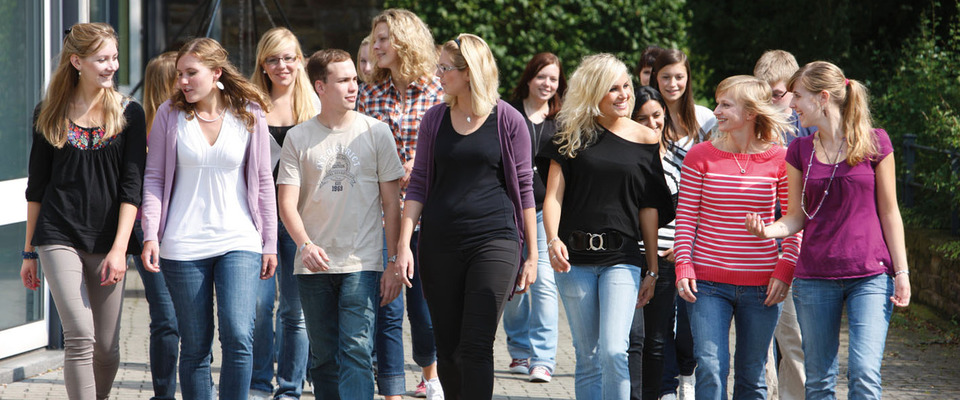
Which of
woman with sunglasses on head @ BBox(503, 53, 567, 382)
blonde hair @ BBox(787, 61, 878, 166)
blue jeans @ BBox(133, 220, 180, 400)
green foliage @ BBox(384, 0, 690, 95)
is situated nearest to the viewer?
blonde hair @ BBox(787, 61, 878, 166)

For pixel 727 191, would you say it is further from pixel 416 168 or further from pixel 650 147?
pixel 416 168

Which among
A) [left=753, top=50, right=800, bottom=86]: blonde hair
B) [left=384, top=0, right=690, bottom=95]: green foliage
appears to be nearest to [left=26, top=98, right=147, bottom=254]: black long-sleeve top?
[left=753, top=50, right=800, bottom=86]: blonde hair

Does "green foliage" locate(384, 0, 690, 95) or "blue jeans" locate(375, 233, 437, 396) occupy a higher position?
"green foliage" locate(384, 0, 690, 95)

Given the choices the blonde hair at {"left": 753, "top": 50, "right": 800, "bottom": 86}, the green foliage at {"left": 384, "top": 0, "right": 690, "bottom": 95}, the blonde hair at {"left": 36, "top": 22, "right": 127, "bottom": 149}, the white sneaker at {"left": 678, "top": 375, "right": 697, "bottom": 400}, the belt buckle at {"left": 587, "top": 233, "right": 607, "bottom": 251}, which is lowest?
the white sneaker at {"left": 678, "top": 375, "right": 697, "bottom": 400}

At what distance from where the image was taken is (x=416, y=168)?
475 centimetres

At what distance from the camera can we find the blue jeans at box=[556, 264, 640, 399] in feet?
15.2

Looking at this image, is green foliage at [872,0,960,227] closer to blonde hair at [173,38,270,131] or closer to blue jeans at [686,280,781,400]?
blue jeans at [686,280,781,400]

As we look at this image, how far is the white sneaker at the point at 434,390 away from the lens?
18.6 feet

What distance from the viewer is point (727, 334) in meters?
4.61

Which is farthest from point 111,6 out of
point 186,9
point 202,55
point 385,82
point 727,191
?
point 727,191

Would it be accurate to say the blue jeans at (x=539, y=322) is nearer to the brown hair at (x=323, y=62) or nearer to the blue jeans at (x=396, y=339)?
the blue jeans at (x=396, y=339)

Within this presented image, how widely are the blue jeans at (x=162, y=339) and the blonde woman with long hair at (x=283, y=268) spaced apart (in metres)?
0.44

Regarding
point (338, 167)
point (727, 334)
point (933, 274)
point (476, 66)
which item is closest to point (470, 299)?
point (338, 167)

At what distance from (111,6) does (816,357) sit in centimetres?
703
